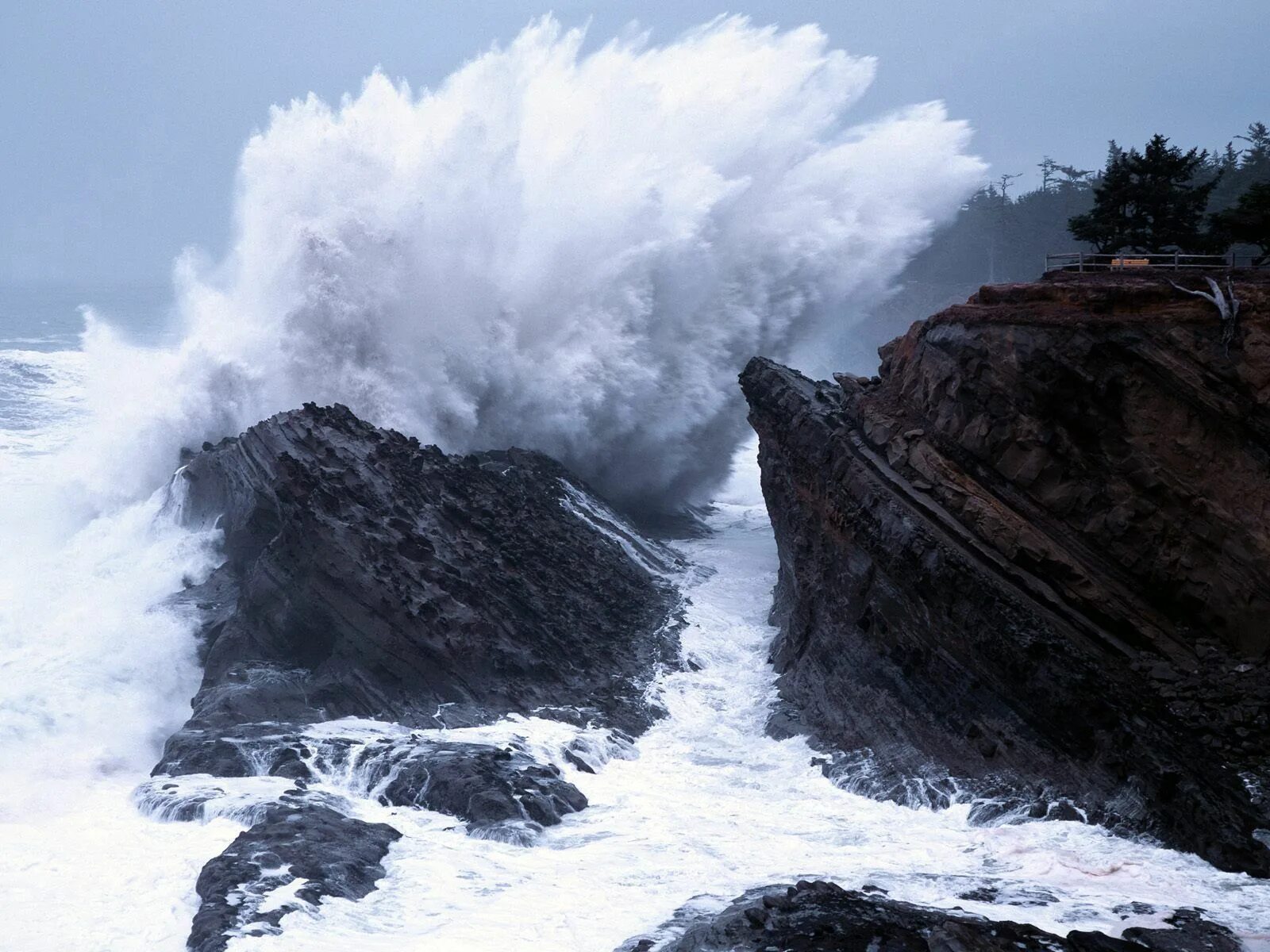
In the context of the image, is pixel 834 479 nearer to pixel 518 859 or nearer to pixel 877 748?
pixel 877 748

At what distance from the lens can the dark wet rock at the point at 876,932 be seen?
36.1 ft

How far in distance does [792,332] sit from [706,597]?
44.9 ft

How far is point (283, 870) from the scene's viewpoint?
43.5 feet

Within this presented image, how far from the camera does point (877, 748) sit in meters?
17.3

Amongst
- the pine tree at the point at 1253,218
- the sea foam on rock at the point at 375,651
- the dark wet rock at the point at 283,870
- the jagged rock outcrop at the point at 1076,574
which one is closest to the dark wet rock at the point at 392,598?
the sea foam on rock at the point at 375,651

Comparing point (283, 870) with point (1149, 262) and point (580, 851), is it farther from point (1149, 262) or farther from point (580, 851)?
point (1149, 262)

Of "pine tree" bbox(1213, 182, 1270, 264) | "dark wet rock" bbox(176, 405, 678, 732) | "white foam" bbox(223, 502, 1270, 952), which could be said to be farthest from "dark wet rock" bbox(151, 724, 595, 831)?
"pine tree" bbox(1213, 182, 1270, 264)

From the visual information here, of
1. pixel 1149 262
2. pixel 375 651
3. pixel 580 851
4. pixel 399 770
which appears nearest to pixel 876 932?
pixel 580 851

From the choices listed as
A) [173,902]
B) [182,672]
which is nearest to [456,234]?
[182,672]

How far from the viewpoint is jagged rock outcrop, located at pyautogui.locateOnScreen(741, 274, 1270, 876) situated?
1445cm

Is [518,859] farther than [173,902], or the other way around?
[518,859]

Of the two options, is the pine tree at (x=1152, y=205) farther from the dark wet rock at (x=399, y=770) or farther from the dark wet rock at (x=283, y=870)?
the dark wet rock at (x=283, y=870)

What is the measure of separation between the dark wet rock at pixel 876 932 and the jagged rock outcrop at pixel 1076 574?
2.35m

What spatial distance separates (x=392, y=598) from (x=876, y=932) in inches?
410
